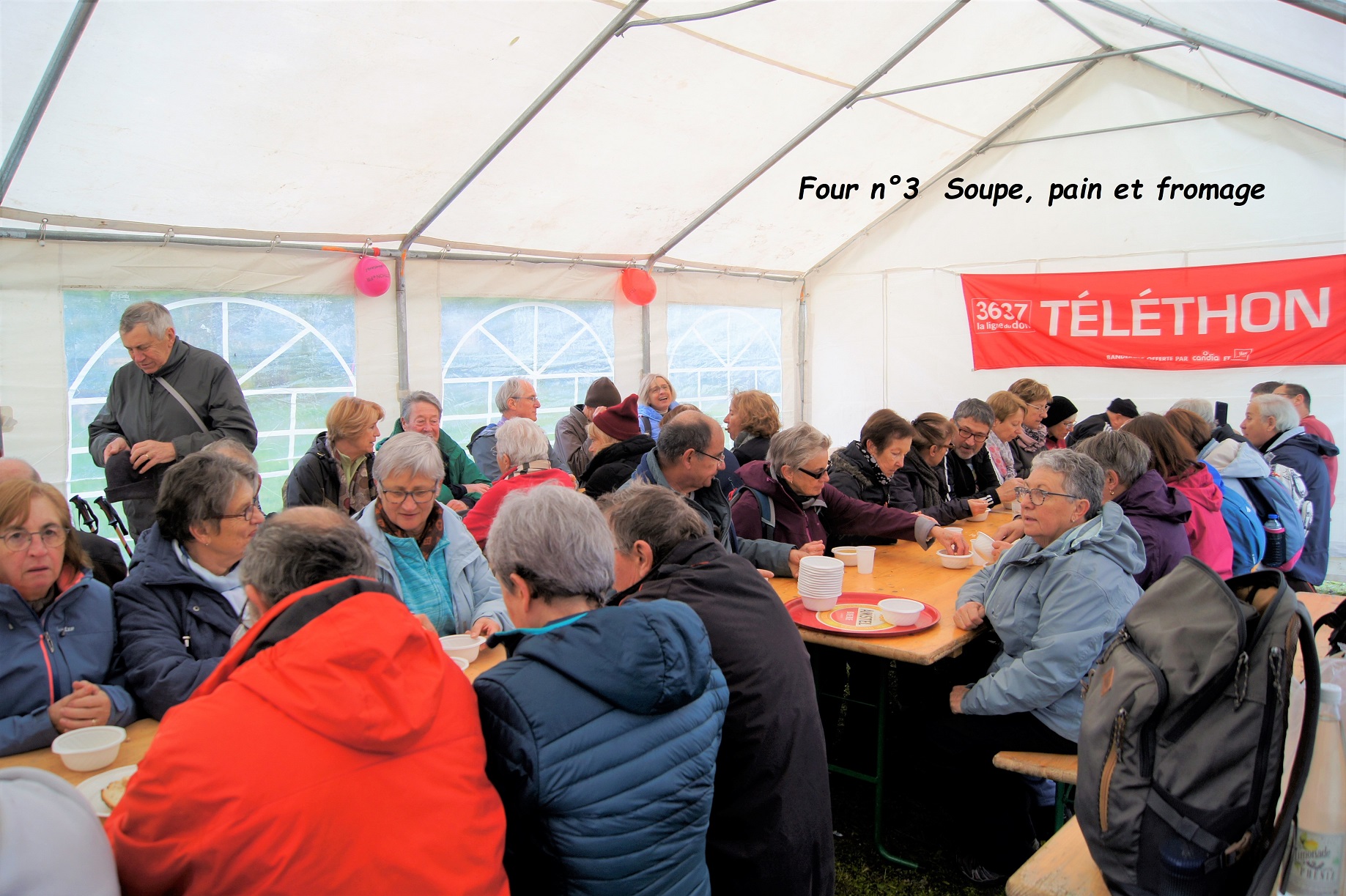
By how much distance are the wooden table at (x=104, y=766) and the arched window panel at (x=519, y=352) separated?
5109 millimetres

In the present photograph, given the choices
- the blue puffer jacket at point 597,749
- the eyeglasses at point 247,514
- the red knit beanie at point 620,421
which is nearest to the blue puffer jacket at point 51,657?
the eyeglasses at point 247,514

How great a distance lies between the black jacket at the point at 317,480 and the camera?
4254 millimetres

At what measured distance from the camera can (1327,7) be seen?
380 cm

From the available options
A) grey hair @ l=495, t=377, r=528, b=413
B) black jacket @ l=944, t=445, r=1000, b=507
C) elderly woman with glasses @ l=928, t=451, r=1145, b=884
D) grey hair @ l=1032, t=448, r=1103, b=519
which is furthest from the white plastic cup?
grey hair @ l=495, t=377, r=528, b=413

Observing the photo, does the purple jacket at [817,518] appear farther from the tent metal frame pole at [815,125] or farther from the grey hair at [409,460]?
the tent metal frame pole at [815,125]

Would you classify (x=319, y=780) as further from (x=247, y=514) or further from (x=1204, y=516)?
(x=1204, y=516)

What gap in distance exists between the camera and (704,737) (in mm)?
1588

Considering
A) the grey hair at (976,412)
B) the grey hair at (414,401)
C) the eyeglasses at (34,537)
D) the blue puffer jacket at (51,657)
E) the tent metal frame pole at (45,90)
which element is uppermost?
the tent metal frame pole at (45,90)

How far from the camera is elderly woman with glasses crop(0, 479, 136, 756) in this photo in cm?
205

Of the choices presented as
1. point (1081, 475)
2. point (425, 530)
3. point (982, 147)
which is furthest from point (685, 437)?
point (982, 147)

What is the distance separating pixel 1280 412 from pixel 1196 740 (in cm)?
491

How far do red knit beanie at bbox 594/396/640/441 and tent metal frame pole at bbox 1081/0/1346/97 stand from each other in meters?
5.34

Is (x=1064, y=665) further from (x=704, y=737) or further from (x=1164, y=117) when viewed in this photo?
(x=1164, y=117)

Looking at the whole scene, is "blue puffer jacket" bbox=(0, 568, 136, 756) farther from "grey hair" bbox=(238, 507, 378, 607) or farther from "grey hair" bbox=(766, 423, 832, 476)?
"grey hair" bbox=(766, 423, 832, 476)
